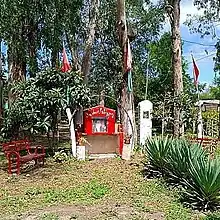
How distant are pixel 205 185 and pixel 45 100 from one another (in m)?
6.16

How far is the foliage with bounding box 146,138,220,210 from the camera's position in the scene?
25.2 feet

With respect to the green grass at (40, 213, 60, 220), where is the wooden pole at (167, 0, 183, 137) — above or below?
above

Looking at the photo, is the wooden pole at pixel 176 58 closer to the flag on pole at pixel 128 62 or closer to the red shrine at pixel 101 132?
the flag on pole at pixel 128 62

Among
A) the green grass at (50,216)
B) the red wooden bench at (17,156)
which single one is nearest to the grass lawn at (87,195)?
the green grass at (50,216)

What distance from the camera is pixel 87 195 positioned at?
337 inches

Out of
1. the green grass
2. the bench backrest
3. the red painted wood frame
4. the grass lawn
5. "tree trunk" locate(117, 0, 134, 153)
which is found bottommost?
the green grass

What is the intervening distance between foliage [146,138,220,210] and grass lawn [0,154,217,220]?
0.34 metres

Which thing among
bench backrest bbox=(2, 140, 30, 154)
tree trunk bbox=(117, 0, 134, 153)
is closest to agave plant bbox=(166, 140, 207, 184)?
bench backrest bbox=(2, 140, 30, 154)

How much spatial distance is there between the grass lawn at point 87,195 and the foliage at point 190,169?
34cm

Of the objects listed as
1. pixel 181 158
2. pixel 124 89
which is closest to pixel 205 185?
pixel 181 158

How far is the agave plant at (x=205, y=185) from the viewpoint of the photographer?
25.0ft

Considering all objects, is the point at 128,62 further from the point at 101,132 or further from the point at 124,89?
the point at 101,132

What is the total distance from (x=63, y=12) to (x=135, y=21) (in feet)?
48.4

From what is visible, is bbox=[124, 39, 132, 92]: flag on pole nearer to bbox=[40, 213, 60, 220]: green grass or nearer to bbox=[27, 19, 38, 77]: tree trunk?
bbox=[27, 19, 38, 77]: tree trunk
